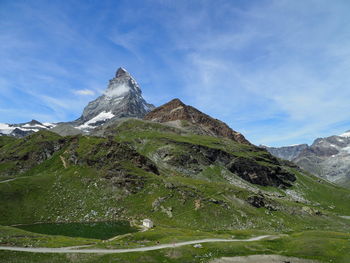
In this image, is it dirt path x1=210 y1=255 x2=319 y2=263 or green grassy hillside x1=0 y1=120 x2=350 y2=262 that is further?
green grassy hillside x1=0 y1=120 x2=350 y2=262

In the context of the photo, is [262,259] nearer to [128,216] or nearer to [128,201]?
[128,216]

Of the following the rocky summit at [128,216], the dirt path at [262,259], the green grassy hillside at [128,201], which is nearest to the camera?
the dirt path at [262,259]

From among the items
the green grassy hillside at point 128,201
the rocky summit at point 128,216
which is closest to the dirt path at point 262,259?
the rocky summit at point 128,216

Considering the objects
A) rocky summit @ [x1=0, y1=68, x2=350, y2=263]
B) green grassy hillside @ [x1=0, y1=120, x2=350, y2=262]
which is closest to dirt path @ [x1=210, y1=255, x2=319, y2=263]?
rocky summit @ [x1=0, y1=68, x2=350, y2=263]

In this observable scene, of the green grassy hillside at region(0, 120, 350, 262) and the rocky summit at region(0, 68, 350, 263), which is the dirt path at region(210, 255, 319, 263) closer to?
the rocky summit at region(0, 68, 350, 263)

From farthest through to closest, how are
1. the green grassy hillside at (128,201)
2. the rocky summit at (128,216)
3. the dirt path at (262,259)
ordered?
the green grassy hillside at (128,201) < the rocky summit at (128,216) < the dirt path at (262,259)

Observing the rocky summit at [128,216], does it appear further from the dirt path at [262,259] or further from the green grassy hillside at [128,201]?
the dirt path at [262,259]

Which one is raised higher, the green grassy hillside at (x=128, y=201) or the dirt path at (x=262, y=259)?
the green grassy hillside at (x=128, y=201)

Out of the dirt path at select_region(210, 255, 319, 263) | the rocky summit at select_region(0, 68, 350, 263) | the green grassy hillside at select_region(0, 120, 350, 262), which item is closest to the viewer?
the dirt path at select_region(210, 255, 319, 263)

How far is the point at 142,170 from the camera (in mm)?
169125

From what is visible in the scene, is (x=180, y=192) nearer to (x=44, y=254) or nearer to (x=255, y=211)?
(x=255, y=211)

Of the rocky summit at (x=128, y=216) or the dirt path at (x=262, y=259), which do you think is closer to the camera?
the dirt path at (x=262, y=259)

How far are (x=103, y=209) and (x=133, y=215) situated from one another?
15014mm

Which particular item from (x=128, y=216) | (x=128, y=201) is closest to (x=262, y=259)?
(x=128, y=216)
